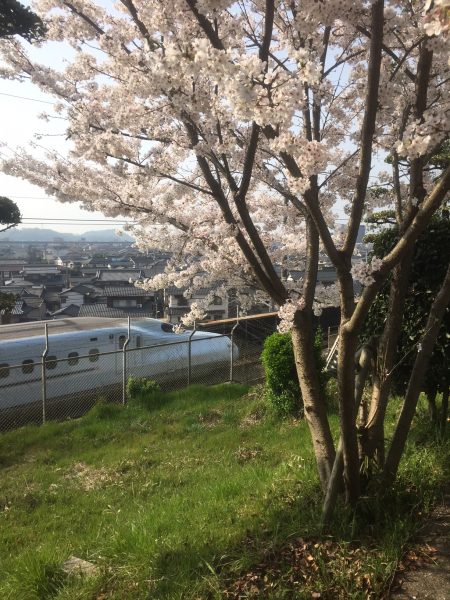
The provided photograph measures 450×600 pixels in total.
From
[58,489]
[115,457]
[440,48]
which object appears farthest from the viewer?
[115,457]

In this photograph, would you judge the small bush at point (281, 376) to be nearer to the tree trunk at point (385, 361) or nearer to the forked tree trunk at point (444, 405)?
the forked tree trunk at point (444, 405)

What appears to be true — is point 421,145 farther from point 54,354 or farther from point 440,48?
point 54,354

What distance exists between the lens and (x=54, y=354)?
13.5m

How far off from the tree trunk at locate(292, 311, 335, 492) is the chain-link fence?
7782 mm

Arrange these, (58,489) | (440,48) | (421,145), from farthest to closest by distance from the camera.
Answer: (58,489), (440,48), (421,145)

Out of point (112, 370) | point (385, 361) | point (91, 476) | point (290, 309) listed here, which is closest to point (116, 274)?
point (112, 370)

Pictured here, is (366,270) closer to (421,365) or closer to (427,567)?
(421,365)

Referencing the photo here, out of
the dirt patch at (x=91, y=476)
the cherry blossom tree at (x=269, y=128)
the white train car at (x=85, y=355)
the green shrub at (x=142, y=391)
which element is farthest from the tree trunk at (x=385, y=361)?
the white train car at (x=85, y=355)

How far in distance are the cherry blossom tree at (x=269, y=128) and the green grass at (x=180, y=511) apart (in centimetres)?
46

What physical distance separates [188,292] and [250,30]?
13.7 ft

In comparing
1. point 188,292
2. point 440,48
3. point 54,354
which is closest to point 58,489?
point 188,292

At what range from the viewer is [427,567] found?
8.96 feet

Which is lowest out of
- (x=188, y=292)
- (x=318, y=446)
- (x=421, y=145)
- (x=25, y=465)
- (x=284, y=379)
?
Result: (x=25, y=465)

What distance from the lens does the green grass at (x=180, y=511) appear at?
286 cm
